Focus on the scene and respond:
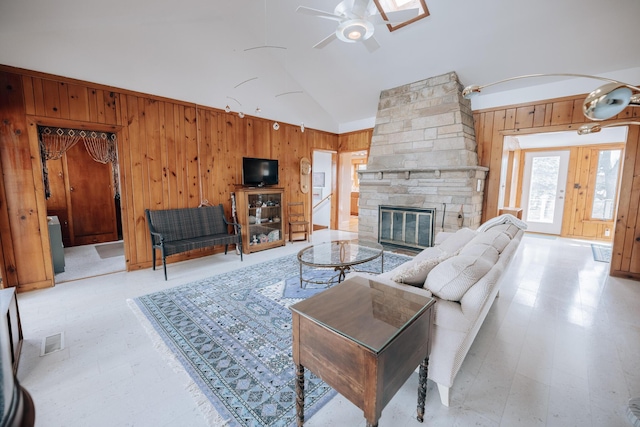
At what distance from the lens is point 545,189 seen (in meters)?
6.30

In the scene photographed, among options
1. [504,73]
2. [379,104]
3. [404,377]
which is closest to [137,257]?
[404,377]

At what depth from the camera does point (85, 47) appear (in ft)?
9.93

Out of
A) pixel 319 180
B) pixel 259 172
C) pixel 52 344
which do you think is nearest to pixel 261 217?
pixel 259 172

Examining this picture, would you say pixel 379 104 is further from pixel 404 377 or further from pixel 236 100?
pixel 404 377

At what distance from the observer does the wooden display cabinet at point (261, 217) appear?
4496 millimetres

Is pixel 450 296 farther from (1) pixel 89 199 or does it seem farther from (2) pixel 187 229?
(1) pixel 89 199

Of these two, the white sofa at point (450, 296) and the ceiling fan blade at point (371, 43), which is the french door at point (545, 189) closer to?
the ceiling fan blade at point (371, 43)

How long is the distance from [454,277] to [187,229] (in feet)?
12.0

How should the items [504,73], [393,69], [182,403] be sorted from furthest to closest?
[393,69]
[504,73]
[182,403]

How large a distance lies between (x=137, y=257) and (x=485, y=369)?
4.16 metres

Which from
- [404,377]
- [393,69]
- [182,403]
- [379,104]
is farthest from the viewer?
[379,104]

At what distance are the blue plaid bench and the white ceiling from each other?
5.48 ft

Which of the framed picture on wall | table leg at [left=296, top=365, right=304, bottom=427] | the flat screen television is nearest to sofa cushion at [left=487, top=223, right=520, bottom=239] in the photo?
table leg at [left=296, top=365, right=304, bottom=427]

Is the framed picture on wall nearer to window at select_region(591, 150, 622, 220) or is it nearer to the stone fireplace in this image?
the stone fireplace
